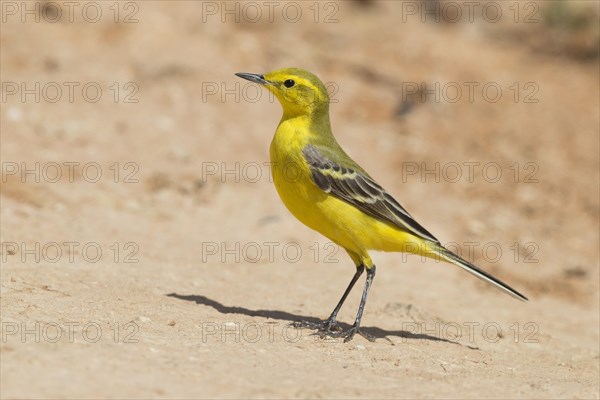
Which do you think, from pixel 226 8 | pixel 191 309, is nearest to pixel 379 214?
pixel 191 309

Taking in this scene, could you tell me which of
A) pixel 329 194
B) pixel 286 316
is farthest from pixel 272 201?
pixel 329 194

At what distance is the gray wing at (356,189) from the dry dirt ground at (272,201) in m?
1.05

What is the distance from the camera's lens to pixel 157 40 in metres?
16.2

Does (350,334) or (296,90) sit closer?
(350,334)

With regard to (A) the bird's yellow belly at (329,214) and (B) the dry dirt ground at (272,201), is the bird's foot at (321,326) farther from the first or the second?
(A) the bird's yellow belly at (329,214)

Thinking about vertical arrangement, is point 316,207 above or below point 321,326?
above

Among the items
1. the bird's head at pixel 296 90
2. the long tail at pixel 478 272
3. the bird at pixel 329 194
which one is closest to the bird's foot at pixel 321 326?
the bird at pixel 329 194

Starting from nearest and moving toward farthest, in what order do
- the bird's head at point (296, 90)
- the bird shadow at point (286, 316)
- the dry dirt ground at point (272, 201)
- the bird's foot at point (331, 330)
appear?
the dry dirt ground at point (272, 201)
the bird's foot at point (331, 330)
the bird shadow at point (286, 316)
the bird's head at point (296, 90)

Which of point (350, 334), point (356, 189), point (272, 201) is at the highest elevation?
point (272, 201)

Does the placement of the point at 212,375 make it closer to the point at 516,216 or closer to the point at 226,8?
the point at 516,216

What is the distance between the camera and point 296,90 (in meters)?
8.25

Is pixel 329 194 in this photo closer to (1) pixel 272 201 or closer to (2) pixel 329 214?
(2) pixel 329 214

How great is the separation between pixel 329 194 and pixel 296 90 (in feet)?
3.58

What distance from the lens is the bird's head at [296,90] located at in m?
8.23
